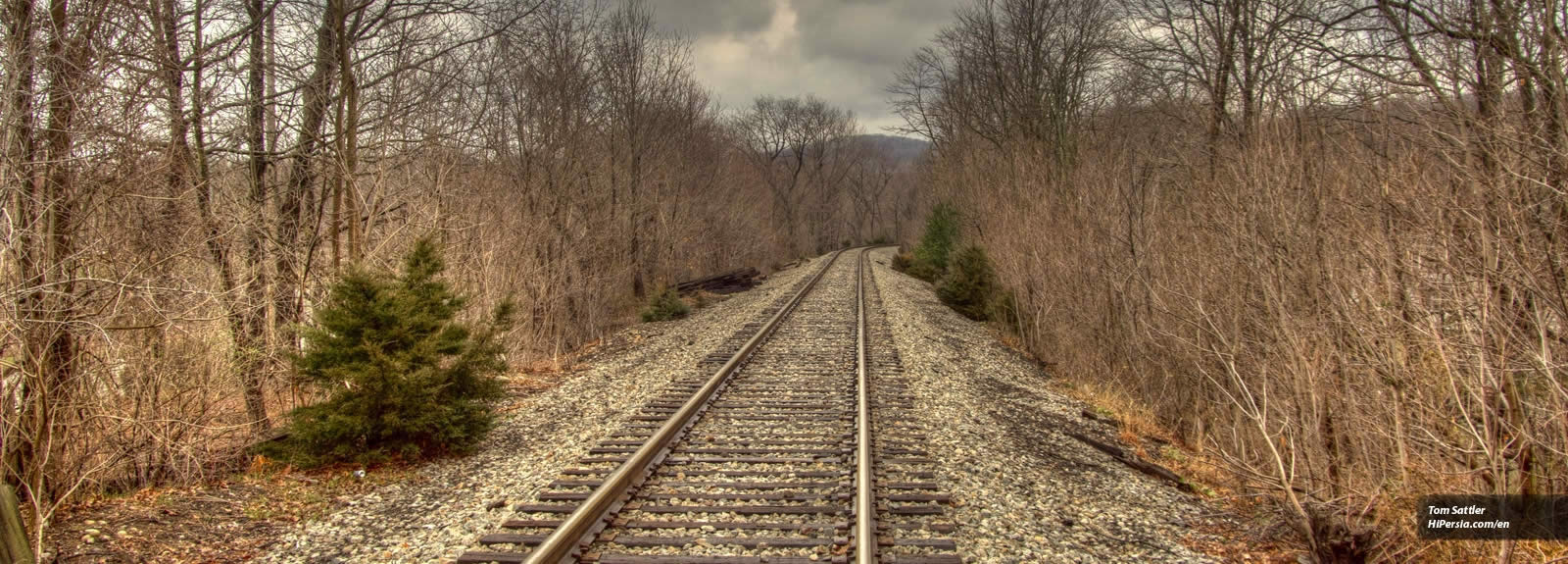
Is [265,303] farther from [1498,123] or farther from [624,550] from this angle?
[1498,123]

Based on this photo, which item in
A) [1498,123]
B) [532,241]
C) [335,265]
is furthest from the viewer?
[532,241]

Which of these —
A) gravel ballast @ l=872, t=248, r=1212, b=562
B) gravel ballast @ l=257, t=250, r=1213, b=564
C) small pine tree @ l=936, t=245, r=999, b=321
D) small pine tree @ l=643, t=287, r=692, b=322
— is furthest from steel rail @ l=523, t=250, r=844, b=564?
small pine tree @ l=936, t=245, r=999, b=321

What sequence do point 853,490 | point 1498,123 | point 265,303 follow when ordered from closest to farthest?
point 1498,123, point 853,490, point 265,303

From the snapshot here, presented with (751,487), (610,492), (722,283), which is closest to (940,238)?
(722,283)

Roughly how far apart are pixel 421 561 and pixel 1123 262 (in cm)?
912

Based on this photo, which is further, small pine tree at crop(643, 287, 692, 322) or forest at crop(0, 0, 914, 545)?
small pine tree at crop(643, 287, 692, 322)

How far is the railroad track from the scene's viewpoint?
182 inches

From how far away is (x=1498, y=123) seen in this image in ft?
14.8

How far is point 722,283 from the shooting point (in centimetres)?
2789

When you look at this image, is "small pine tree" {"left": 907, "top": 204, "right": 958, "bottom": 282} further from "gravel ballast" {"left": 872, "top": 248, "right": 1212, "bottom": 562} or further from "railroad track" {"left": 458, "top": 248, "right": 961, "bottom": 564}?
"railroad track" {"left": 458, "top": 248, "right": 961, "bottom": 564}

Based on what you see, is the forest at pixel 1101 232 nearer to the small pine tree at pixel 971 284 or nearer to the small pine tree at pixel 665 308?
the small pine tree at pixel 665 308

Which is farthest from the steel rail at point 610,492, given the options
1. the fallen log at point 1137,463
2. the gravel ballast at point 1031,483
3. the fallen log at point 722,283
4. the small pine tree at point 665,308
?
the fallen log at point 722,283

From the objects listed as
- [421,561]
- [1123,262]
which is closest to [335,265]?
[421,561]

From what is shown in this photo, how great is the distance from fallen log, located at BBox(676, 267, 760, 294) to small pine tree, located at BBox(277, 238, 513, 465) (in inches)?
667
